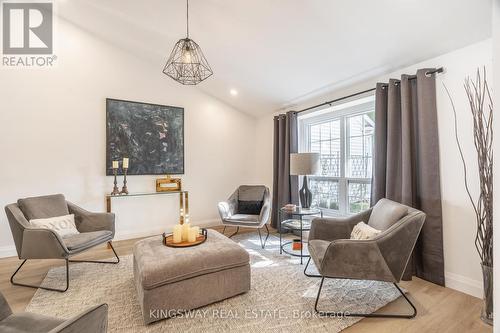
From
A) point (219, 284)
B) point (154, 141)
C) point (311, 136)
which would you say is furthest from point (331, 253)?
point (154, 141)

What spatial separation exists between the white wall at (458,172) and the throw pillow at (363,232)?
0.76 metres

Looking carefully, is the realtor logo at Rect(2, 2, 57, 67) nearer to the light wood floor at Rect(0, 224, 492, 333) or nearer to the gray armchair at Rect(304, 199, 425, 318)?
the light wood floor at Rect(0, 224, 492, 333)

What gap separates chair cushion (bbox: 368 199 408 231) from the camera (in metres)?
2.21

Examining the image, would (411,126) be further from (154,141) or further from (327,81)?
(154,141)

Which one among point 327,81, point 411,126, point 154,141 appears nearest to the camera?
point 411,126

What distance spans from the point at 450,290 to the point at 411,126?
5.22ft

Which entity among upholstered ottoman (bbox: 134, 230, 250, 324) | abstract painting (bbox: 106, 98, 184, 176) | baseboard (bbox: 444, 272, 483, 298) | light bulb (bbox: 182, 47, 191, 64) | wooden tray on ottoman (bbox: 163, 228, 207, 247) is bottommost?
baseboard (bbox: 444, 272, 483, 298)

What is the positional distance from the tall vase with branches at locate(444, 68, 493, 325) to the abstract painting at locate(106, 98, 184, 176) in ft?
12.7

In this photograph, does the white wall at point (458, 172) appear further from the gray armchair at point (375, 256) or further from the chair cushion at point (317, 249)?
the chair cushion at point (317, 249)

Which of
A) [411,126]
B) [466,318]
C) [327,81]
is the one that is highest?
[327,81]

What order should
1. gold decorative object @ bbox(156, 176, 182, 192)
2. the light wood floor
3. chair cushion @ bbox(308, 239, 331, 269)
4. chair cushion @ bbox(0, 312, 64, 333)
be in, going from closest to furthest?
chair cushion @ bbox(0, 312, 64, 333) → the light wood floor → chair cushion @ bbox(308, 239, 331, 269) → gold decorative object @ bbox(156, 176, 182, 192)

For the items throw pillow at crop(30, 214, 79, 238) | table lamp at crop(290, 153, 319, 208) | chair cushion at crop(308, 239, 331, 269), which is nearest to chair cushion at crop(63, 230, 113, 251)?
throw pillow at crop(30, 214, 79, 238)

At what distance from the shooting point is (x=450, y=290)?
2326 mm

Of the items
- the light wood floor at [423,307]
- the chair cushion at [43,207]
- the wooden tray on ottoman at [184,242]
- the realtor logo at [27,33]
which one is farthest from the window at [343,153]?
the realtor logo at [27,33]
